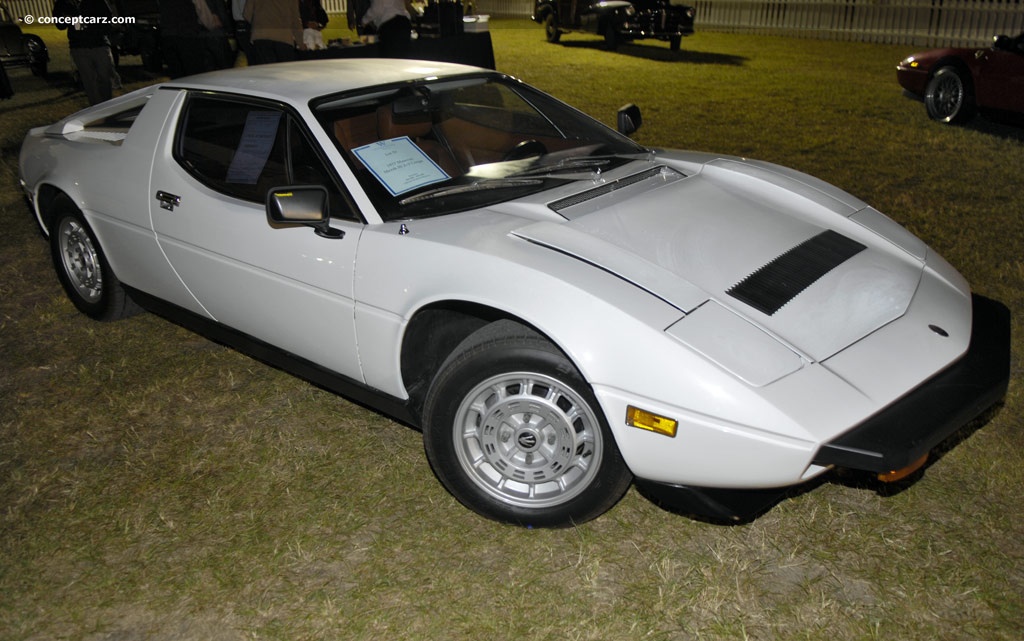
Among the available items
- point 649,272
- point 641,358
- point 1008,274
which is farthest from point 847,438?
point 1008,274

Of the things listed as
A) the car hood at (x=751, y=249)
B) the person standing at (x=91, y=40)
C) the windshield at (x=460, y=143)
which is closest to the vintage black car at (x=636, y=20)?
the person standing at (x=91, y=40)

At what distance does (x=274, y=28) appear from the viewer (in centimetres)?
863

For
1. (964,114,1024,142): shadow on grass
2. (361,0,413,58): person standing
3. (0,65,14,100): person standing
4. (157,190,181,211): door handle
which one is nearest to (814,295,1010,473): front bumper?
(157,190,181,211): door handle

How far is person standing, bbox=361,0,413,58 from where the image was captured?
32.3ft

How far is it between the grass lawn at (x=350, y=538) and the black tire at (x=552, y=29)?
1598cm

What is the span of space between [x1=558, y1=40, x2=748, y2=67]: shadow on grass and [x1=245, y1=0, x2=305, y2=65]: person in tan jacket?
353 inches

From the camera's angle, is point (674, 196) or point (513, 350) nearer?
point (513, 350)

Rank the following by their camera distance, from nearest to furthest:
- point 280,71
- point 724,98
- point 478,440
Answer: point 478,440
point 280,71
point 724,98

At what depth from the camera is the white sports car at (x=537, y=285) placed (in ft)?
8.14

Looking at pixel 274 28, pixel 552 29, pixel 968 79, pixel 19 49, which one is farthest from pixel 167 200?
pixel 552 29

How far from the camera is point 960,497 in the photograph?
122 inches

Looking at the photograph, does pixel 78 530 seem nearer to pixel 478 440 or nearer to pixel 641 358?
pixel 478 440

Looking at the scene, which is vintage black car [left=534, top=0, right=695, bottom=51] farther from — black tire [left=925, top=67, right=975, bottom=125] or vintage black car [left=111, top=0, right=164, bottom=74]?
vintage black car [left=111, top=0, right=164, bottom=74]

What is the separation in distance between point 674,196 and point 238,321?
77.1 inches
